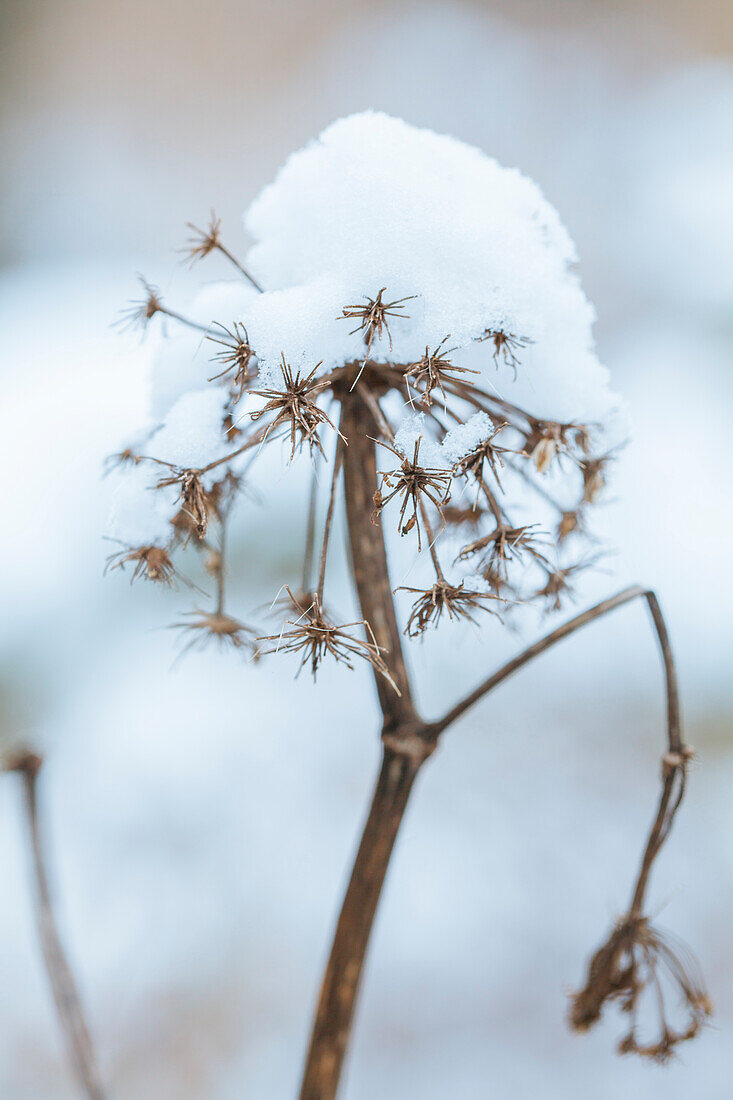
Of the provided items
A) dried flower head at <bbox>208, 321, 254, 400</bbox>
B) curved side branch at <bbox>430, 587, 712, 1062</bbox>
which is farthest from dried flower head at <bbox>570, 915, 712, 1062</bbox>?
dried flower head at <bbox>208, 321, 254, 400</bbox>

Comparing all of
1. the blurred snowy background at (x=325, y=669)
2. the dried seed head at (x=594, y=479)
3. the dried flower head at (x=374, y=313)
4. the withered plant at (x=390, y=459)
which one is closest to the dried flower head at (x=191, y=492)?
the withered plant at (x=390, y=459)

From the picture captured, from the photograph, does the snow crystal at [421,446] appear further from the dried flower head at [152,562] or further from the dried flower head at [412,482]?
the dried flower head at [152,562]

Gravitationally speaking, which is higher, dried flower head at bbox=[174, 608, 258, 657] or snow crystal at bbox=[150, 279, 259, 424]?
snow crystal at bbox=[150, 279, 259, 424]

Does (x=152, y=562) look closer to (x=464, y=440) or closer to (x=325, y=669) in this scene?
(x=464, y=440)

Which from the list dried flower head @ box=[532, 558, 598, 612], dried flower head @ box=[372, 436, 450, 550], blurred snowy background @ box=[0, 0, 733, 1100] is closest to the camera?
dried flower head @ box=[372, 436, 450, 550]

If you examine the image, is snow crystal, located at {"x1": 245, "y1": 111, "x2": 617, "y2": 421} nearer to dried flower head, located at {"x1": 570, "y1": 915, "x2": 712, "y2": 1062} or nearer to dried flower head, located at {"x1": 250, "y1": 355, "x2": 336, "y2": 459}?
dried flower head, located at {"x1": 250, "y1": 355, "x2": 336, "y2": 459}

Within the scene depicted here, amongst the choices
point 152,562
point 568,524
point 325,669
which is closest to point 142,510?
point 152,562

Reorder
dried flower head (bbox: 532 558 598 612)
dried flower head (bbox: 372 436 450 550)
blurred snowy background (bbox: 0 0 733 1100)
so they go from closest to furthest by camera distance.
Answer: dried flower head (bbox: 372 436 450 550)
dried flower head (bbox: 532 558 598 612)
blurred snowy background (bbox: 0 0 733 1100)

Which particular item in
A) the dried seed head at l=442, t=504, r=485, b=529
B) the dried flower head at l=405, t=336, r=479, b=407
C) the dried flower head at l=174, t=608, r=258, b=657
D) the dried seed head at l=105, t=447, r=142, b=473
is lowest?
the dried flower head at l=174, t=608, r=258, b=657
